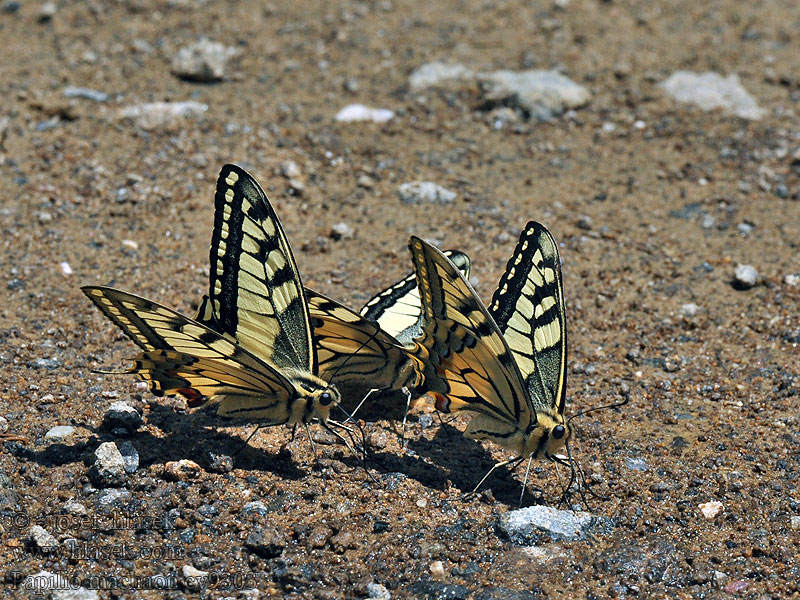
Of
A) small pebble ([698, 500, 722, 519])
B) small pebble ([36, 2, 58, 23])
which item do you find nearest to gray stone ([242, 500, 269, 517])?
small pebble ([698, 500, 722, 519])

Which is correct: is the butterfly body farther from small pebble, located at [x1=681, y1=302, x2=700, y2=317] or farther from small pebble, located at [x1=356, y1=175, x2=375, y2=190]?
small pebble, located at [x1=356, y1=175, x2=375, y2=190]

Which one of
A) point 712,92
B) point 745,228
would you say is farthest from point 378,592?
point 712,92

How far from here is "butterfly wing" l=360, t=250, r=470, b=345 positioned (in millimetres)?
5195

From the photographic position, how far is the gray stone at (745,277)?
20.3ft

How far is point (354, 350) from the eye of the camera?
4.81 meters

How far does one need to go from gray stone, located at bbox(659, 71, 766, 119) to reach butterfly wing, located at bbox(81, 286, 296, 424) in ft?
18.1

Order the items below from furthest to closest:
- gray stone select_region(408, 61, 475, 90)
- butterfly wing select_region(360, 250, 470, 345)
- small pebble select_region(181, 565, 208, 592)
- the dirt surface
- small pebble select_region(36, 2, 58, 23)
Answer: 1. small pebble select_region(36, 2, 58, 23)
2. gray stone select_region(408, 61, 475, 90)
3. butterfly wing select_region(360, 250, 470, 345)
4. the dirt surface
5. small pebble select_region(181, 565, 208, 592)

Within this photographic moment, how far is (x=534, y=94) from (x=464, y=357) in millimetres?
4329

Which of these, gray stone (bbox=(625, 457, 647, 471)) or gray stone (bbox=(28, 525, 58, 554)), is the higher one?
gray stone (bbox=(625, 457, 647, 471))

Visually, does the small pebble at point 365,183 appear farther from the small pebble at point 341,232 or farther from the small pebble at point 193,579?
the small pebble at point 193,579

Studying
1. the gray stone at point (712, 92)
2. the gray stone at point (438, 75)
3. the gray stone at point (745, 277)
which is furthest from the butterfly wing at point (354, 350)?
the gray stone at point (712, 92)

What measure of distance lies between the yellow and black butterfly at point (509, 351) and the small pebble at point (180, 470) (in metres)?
1.24

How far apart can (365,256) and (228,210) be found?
214cm

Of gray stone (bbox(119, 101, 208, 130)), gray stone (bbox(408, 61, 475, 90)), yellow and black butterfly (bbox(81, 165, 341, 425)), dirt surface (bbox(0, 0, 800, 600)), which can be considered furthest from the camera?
gray stone (bbox(408, 61, 475, 90))
